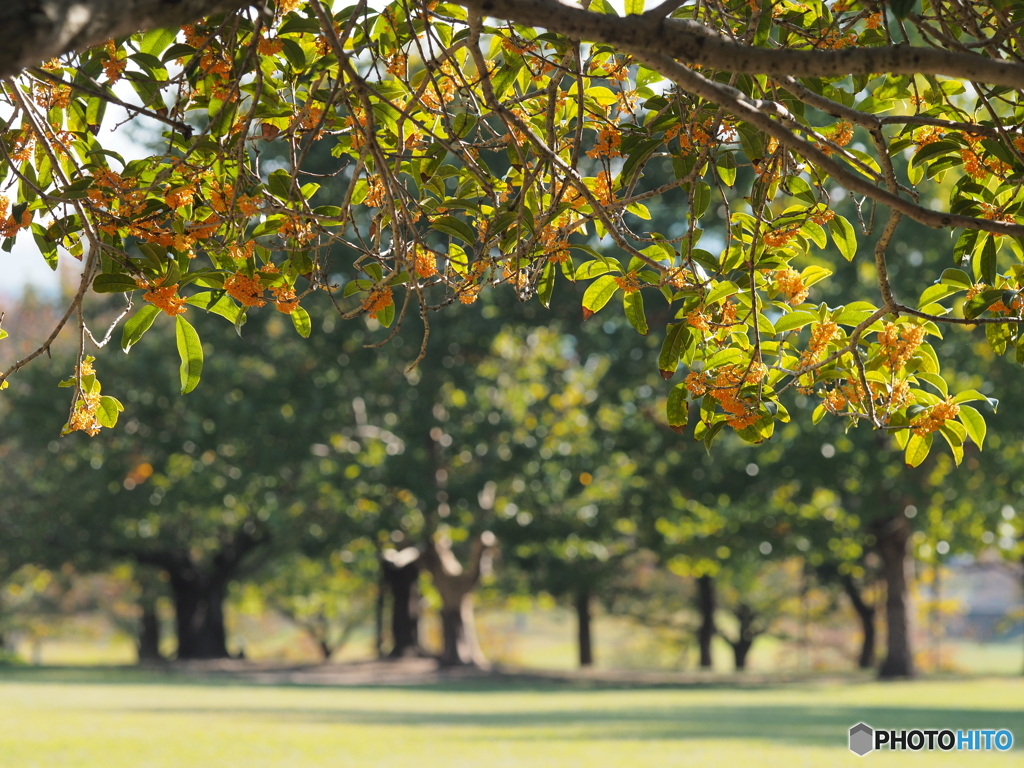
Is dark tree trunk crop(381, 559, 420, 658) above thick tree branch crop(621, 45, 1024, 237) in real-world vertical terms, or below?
below

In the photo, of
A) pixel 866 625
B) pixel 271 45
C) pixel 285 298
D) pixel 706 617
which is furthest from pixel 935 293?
pixel 706 617

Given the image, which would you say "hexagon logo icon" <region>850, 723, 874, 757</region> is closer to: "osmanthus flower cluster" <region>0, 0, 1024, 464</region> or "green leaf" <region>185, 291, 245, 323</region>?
"osmanthus flower cluster" <region>0, 0, 1024, 464</region>

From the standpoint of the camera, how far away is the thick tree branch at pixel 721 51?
1.72 meters

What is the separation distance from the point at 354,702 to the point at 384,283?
10.7 m

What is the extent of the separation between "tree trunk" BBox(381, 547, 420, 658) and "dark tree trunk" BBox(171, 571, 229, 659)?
4.14 meters

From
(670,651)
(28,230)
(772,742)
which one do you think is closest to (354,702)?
(772,742)

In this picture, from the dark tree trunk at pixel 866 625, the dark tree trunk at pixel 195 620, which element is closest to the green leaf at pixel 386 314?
the dark tree trunk at pixel 195 620

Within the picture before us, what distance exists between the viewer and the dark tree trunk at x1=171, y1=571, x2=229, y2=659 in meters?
21.8

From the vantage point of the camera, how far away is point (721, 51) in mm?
1742

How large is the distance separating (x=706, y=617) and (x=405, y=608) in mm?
8236

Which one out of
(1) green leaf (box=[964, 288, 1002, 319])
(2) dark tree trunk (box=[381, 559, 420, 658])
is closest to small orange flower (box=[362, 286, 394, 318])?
(1) green leaf (box=[964, 288, 1002, 319])

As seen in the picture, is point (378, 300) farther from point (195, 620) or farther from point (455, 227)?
point (195, 620)

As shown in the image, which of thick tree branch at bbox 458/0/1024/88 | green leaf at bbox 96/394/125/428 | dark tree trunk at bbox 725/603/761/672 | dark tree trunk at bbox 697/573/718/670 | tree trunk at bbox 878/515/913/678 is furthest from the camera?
dark tree trunk at bbox 725/603/761/672

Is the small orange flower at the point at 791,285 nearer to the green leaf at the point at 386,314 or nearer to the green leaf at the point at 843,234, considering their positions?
the green leaf at the point at 843,234
